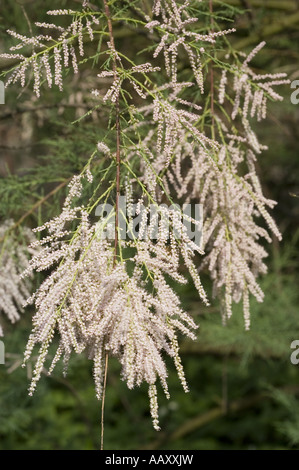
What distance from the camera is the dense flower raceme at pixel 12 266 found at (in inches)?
88.0

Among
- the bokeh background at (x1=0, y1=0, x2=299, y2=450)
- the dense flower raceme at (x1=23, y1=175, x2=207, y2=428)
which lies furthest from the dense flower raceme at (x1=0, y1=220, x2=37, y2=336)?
the dense flower raceme at (x1=23, y1=175, x2=207, y2=428)

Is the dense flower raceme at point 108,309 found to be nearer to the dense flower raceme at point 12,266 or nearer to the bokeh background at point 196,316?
the dense flower raceme at point 12,266

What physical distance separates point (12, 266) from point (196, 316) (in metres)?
2.25

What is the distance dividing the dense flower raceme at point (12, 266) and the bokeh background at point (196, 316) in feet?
0.31

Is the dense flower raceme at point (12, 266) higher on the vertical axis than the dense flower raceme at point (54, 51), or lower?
lower

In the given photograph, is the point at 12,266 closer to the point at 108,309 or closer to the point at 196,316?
the point at 108,309

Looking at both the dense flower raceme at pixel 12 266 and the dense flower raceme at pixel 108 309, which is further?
the dense flower raceme at pixel 12 266

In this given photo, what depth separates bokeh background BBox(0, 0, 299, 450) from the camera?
310 centimetres

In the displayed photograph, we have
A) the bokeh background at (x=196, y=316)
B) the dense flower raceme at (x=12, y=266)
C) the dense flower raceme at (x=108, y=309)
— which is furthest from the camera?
the bokeh background at (x=196, y=316)

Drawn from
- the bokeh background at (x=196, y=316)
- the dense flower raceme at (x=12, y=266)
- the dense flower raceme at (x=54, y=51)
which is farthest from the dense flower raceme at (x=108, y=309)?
the bokeh background at (x=196, y=316)

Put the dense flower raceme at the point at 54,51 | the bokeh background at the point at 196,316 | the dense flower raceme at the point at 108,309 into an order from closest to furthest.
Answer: the dense flower raceme at the point at 108,309 → the dense flower raceme at the point at 54,51 → the bokeh background at the point at 196,316

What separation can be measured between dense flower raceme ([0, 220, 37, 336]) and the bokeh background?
0.10m

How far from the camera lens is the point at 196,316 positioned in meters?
4.47

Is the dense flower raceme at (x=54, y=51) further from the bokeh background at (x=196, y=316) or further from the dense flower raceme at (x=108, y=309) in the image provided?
the bokeh background at (x=196, y=316)
